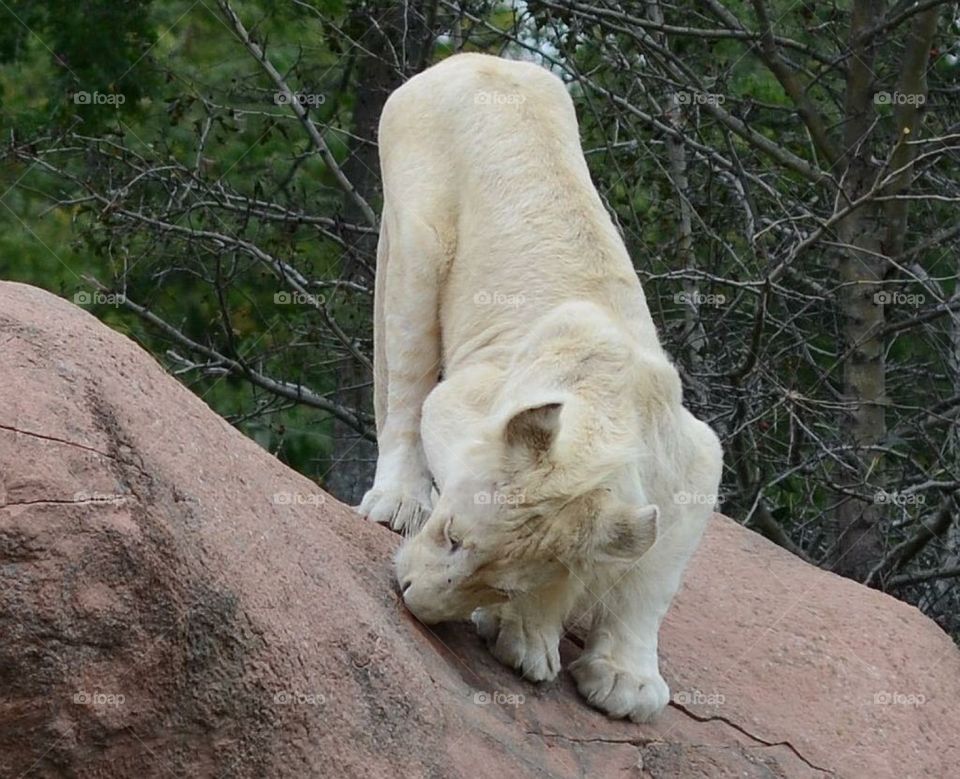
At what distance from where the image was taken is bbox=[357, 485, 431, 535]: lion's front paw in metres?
7.12

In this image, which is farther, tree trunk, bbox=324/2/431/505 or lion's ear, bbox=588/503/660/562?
tree trunk, bbox=324/2/431/505

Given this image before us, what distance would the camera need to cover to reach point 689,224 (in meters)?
12.3

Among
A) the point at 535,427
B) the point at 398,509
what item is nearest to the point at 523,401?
the point at 535,427

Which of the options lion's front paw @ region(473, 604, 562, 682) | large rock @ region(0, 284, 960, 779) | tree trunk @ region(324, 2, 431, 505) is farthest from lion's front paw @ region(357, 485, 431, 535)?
tree trunk @ region(324, 2, 431, 505)

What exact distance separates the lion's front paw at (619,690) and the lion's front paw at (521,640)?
0.54ft

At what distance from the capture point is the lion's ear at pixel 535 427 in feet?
19.0

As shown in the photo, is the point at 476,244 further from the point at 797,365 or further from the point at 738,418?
the point at 797,365

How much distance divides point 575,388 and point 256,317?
346 inches

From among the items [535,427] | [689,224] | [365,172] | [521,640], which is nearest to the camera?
[535,427]

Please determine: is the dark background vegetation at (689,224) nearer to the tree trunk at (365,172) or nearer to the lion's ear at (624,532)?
the tree trunk at (365,172)

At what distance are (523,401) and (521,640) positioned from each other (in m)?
0.96

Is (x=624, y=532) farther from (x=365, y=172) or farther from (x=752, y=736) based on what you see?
(x=365, y=172)

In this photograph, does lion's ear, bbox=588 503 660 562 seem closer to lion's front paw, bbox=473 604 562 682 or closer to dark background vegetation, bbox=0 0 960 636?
lion's front paw, bbox=473 604 562 682

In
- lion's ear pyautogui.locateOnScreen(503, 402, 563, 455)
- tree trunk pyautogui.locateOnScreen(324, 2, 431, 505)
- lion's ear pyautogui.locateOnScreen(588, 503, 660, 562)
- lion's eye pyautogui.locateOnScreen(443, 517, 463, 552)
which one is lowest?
tree trunk pyautogui.locateOnScreen(324, 2, 431, 505)
